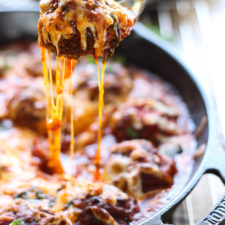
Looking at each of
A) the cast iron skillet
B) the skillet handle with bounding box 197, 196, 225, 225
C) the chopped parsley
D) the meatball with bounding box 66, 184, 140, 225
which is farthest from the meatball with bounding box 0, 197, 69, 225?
the chopped parsley

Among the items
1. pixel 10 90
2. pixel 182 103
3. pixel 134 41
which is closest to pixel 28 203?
pixel 10 90

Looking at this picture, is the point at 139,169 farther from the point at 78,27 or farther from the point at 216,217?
the point at 78,27

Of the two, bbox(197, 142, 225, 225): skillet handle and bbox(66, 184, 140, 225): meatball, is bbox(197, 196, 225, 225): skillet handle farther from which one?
bbox(66, 184, 140, 225): meatball

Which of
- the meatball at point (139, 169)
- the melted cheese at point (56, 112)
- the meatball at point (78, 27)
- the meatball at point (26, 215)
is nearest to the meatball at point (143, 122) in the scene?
the meatball at point (139, 169)

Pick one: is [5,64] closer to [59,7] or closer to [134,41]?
[134,41]

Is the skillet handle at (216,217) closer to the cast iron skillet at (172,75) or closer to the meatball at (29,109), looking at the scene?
the cast iron skillet at (172,75)

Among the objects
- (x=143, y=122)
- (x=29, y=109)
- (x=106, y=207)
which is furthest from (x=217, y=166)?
(x=29, y=109)
